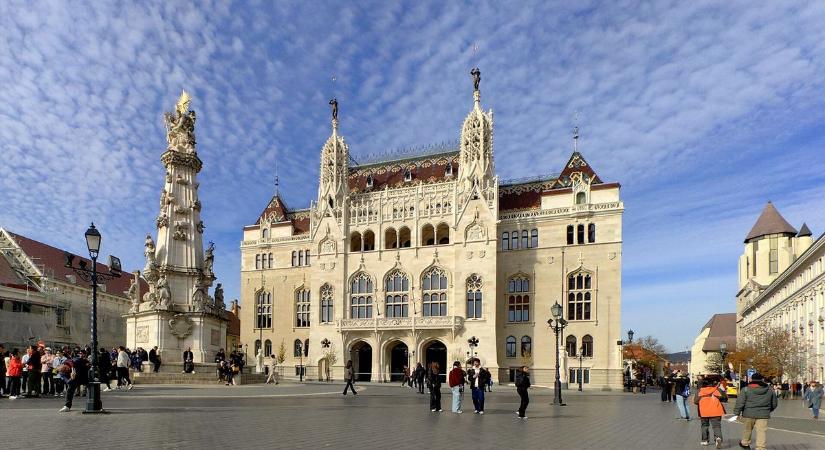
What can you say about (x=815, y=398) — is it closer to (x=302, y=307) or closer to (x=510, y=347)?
(x=510, y=347)

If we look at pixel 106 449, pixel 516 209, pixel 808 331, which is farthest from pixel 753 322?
pixel 106 449

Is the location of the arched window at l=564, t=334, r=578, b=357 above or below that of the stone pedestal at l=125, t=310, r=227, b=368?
below

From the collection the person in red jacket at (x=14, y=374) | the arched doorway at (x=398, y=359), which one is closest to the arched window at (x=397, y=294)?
the arched doorway at (x=398, y=359)

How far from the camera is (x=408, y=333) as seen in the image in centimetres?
6150

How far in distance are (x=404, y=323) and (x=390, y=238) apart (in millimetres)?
9568

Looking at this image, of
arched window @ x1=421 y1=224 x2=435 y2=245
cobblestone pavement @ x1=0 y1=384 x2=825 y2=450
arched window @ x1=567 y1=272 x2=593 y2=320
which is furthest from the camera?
arched window @ x1=421 y1=224 x2=435 y2=245

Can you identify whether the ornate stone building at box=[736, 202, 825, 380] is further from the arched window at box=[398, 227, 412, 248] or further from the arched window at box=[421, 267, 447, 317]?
the arched window at box=[398, 227, 412, 248]

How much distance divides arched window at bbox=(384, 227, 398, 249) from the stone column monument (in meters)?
29.6

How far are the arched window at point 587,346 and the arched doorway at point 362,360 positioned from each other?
20380 mm

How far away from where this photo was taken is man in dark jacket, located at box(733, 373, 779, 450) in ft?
41.1

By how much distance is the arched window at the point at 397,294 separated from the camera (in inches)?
2485

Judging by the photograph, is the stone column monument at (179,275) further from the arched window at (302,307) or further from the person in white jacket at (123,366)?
the arched window at (302,307)

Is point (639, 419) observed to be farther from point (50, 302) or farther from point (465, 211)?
point (50, 302)

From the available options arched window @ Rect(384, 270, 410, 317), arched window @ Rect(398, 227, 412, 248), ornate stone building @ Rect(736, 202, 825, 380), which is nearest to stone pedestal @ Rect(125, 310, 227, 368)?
arched window @ Rect(384, 270, 410, 317)
